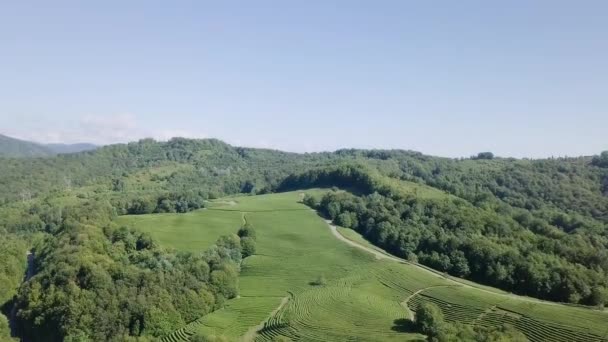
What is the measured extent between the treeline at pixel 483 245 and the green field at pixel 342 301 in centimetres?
721

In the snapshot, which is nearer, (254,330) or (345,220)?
(254,330)

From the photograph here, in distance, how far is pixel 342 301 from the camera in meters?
73.1

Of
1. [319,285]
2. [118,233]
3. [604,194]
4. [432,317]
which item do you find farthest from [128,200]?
[604,194]

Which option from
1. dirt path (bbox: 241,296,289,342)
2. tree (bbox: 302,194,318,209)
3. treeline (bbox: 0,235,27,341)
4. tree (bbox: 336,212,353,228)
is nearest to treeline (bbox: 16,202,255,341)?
treeline (bbox: 0,235,27,341)

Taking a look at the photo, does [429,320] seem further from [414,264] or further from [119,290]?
[119,290]

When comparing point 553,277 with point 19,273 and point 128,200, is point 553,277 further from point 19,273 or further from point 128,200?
point 128,200

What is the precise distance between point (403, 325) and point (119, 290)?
4749 cm

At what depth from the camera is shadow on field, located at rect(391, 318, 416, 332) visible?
63506 mm

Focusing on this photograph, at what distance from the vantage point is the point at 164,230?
114 metres

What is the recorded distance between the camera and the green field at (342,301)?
2486 inches

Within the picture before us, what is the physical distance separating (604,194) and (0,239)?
220 m

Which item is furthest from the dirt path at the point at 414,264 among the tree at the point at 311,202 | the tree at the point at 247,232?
the tree at the point at 247,232

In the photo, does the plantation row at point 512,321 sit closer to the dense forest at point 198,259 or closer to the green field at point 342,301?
the green field at point 342,301

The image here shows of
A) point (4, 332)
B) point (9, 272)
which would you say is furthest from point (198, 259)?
point (9, 272)
